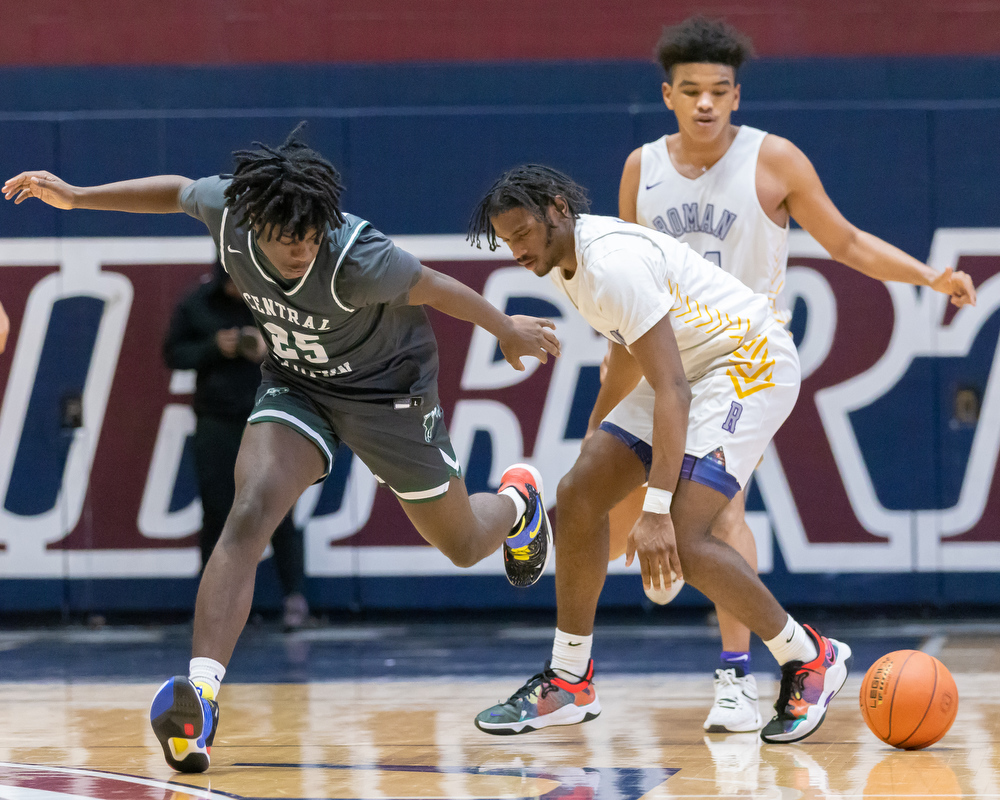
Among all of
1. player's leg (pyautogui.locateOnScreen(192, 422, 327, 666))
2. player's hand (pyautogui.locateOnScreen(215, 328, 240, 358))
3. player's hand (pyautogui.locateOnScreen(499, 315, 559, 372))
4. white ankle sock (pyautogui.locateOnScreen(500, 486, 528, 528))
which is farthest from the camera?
player's hand (pyautogui.locateOnScreen(215, 328, 240, 358))

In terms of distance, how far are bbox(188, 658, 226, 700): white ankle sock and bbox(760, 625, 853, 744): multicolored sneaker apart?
167 centimetres

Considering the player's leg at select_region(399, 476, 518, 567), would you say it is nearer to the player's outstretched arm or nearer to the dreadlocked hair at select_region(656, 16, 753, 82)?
the player's outstretched arm

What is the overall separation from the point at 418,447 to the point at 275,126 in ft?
10.6

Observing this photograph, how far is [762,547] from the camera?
6.93 m

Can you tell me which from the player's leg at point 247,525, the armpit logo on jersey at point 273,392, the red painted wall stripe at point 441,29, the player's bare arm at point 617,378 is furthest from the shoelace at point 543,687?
the red painted wall stripe at point 441,29

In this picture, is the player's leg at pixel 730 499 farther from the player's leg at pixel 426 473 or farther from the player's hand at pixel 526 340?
the player's leg at pixel 426 473

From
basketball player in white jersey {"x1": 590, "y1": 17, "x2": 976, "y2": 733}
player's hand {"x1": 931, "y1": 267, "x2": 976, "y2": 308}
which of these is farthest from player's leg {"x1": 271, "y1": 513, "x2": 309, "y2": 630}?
player's hand {"x1": 931, "y1": 267, "x2": 976, "y2": 308}

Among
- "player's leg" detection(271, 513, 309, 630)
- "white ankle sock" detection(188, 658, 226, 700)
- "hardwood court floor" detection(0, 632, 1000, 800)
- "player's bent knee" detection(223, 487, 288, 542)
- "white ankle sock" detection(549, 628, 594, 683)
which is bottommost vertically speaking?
"player's leg" detection(271, 513, 309, 630)

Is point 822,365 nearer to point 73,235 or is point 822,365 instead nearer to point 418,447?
point 418,447

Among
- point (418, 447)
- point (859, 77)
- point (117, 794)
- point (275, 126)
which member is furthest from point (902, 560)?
point (117, 794)

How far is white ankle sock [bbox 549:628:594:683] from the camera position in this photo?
445 cm

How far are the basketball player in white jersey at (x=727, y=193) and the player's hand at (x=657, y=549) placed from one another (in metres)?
0.74

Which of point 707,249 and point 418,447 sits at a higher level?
point 707,249

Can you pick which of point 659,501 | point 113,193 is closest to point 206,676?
point 659,501
